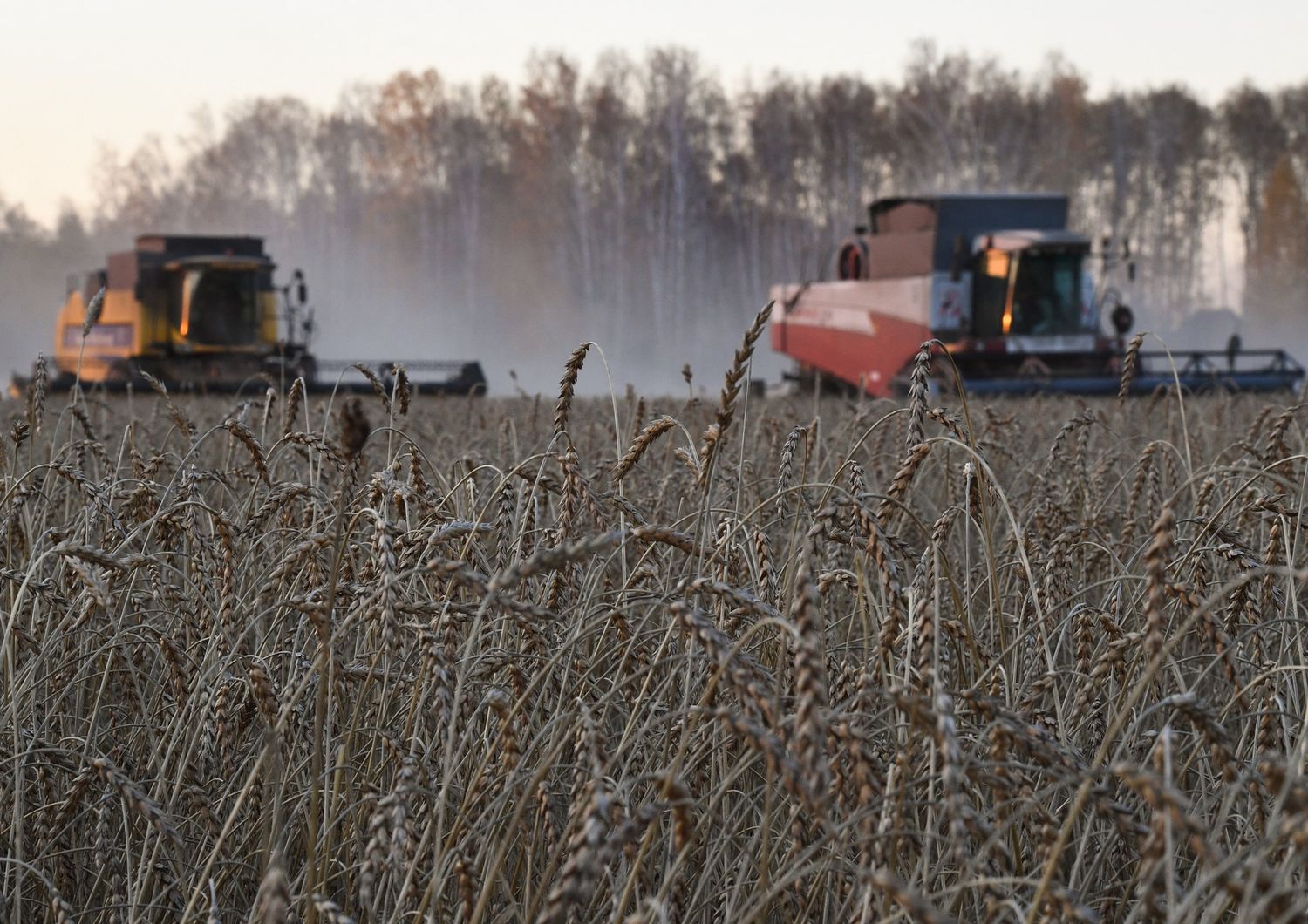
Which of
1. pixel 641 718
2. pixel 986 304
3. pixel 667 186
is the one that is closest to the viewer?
pixel 641 718

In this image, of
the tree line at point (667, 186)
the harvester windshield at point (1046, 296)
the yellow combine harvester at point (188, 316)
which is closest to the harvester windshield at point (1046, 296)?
the harvester windshield at point (1046, 296)

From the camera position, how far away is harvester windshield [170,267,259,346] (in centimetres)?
2259

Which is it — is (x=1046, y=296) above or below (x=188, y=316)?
above

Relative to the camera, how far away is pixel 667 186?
4697 centimetres

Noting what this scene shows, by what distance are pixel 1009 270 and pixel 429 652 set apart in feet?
59.7

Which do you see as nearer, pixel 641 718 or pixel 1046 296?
pixel 641 718

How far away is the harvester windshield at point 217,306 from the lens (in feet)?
74.1

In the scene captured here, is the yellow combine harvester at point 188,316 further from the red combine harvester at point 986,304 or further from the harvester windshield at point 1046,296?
the harvester windshield at point 1046,296

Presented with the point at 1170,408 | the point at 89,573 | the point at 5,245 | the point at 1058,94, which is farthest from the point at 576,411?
the point at 5,245

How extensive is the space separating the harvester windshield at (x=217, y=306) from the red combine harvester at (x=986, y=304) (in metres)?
9.40

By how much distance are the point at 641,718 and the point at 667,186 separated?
150ft

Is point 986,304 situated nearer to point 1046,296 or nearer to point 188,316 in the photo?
Result: point 1046,296

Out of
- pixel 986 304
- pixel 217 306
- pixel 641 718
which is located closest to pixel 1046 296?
pixel 986 304

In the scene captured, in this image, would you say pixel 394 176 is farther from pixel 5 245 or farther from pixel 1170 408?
pixel 1170 408
